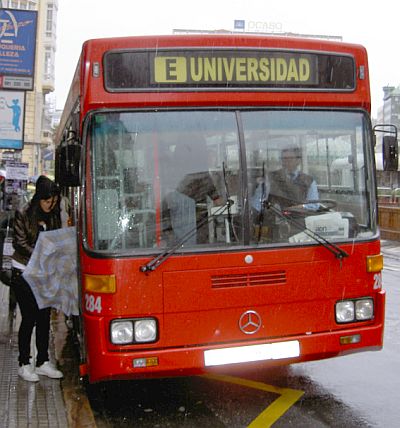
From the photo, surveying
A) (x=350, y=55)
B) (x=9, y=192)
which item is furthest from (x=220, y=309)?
(x=9, y=192)

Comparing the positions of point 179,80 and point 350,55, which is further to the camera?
point 350,55

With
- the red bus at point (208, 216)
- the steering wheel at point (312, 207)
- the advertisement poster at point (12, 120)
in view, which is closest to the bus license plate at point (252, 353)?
the red bus at point (208, 216)

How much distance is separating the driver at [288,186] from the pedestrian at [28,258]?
1867 millimetres

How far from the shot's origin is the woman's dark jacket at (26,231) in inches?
222

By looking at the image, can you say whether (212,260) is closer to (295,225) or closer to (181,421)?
(295,225)

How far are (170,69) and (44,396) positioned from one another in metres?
2.83

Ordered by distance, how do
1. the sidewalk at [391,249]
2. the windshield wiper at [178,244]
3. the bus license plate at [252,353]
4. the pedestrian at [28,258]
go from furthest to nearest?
the sidewalk at [391,249] < the pedestrian at [28,258] < the bus license plate at [252,353] < the windshield wiper at [178,244]

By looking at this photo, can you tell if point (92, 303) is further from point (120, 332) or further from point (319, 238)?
point (319, 238)

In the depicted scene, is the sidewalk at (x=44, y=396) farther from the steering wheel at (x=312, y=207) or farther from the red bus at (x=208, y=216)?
the steering wheel at (x=312, y=207)

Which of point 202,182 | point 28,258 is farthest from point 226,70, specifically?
point 28,258

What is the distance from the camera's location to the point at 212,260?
467 centimetres

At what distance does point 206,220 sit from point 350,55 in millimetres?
1854

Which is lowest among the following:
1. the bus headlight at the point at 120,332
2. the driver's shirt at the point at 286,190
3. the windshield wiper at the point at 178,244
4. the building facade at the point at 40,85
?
the bus headlight at the point at 120,332

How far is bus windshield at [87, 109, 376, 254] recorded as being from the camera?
468cm
